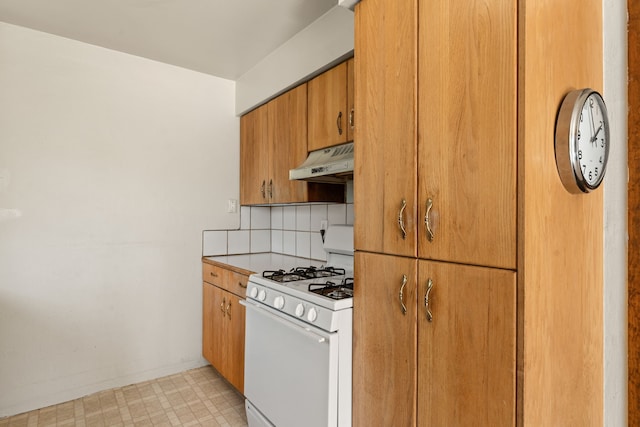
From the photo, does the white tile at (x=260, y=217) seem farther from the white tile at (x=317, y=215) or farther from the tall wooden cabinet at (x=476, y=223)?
the tall wooden cabinet at (x=476, y=223)

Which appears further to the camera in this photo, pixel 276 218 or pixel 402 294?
pixel 276 218

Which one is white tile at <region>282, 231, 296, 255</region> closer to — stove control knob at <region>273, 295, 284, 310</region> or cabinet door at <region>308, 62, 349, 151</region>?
cabinet door at <region>308, 62, 349, 151</region>

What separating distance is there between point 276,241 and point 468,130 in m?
2.40

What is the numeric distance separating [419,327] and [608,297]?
70 cm

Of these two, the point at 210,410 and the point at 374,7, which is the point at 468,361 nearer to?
the point at 374,7

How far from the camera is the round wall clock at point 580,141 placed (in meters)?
1.02

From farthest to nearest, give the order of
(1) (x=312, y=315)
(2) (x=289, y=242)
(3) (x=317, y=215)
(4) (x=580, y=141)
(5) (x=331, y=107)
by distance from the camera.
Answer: (2) (x=289, y=242) → (3) (x=317, y=215) → (5) (x=331, y=107) → (1) (x=312, y=315) → (4) (x=580, y=141)

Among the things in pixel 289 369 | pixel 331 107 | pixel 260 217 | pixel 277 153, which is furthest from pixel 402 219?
pixel 260 217

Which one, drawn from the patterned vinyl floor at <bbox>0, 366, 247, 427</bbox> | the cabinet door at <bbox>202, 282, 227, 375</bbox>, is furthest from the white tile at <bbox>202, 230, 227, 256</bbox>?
the patterned vinyl floor at <bbox>0, 366, 247, 427</bbox>

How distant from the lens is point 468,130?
1.07 m

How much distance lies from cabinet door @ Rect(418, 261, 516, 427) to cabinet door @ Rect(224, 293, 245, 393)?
1368 mm

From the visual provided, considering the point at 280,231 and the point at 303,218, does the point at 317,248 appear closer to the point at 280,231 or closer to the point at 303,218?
the point at 303,218

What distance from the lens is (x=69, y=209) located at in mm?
2408

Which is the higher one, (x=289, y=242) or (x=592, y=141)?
(x=592, y=141)
